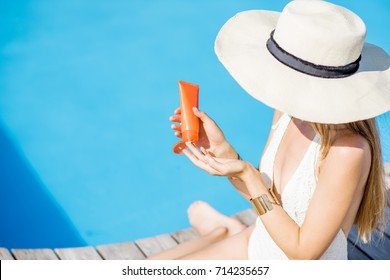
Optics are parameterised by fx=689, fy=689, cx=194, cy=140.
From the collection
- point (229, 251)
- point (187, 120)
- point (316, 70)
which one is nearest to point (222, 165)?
point (187, 120)

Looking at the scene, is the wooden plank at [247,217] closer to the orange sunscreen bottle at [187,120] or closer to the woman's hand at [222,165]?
the orange sunscreen bottle at [187,120]

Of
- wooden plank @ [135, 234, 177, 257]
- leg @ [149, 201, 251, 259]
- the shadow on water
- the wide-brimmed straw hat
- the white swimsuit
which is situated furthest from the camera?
the shadow on water

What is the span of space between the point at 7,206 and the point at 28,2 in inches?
110

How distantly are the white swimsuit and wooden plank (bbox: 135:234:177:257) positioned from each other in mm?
793

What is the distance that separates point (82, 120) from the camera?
5582 mm

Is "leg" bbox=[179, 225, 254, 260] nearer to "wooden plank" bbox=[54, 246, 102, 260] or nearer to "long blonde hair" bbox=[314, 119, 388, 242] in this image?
"long blonde hair" bbox=[314, 119, 388, 242]

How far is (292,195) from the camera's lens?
2.37 meters

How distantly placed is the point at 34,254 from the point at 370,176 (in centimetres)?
171

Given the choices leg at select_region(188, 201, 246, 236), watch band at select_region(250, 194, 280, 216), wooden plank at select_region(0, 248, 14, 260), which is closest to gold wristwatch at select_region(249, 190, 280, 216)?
watch band at select_region(250, 194, 280, 216)

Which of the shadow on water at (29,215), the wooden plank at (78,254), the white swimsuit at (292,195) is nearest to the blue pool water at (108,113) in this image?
the shadow on water at (29,215)

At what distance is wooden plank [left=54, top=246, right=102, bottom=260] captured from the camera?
325cm

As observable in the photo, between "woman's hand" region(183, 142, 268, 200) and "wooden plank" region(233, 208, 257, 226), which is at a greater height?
"woman's hand" region(183, 142, 268, 200)

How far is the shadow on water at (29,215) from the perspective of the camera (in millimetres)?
4754

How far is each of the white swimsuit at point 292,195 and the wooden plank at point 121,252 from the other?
0.81 metres
